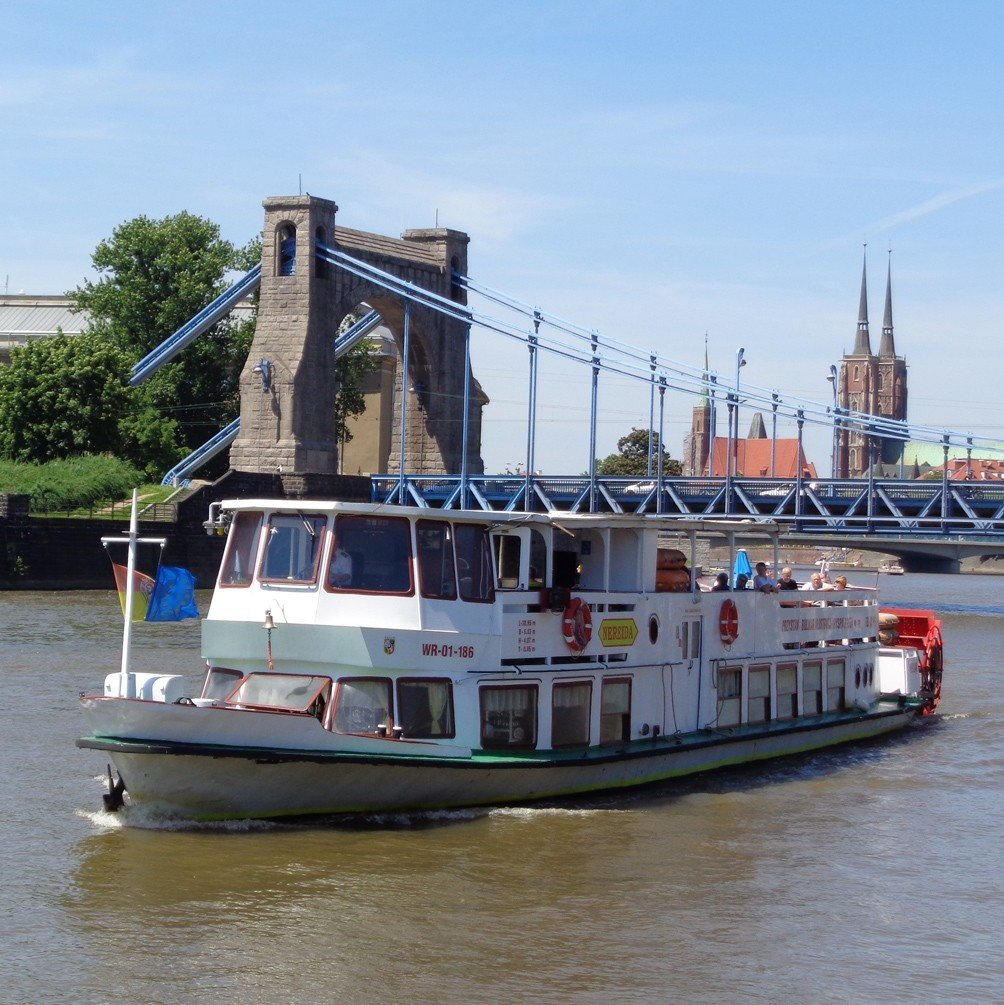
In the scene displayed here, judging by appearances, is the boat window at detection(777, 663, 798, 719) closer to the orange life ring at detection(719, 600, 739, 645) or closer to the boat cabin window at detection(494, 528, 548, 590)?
the orange life ring at detection(719, 600, 739, 645)

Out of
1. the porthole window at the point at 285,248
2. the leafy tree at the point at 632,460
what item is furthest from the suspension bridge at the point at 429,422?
the leafy tree at the point at 632,460

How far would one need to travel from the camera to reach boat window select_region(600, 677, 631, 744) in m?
18.1

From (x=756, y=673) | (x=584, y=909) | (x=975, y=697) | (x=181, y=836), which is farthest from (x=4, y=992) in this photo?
(x=975, y=697)

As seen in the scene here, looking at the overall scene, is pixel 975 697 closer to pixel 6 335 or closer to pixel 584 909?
pixel 584 909

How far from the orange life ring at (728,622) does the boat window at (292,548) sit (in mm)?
6170

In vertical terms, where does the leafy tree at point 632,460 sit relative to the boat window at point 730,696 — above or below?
above

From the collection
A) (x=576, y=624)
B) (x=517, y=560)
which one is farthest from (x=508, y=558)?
(x=576, y=624)

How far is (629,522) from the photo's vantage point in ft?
59.3

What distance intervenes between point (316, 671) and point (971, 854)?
6756 mm

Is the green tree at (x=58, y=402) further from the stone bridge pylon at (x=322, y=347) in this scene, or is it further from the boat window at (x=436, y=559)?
the boat window at (x=436, y=559)

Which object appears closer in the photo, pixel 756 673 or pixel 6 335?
pixel 756 673

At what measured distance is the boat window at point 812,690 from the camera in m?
22.4

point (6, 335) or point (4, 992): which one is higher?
point (6, 335)

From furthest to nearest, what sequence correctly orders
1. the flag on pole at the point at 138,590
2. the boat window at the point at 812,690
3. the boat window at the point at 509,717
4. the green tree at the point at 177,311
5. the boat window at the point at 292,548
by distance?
the green tree at the point at 177,311
the boat window at the point at 812,690
the boat window at the point at 509,717
the boat window at the point at 292,548
the flag on pole at the point at 138,590
